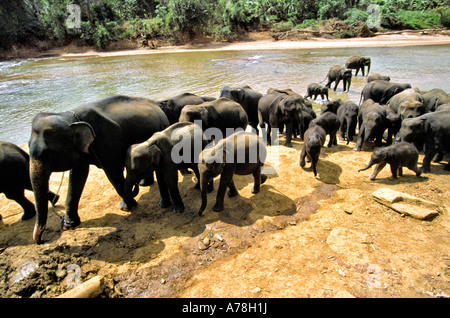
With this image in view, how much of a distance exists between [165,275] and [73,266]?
1.23m

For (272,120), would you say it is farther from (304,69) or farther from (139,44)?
(139,44)

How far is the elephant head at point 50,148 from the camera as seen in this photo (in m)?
3.88

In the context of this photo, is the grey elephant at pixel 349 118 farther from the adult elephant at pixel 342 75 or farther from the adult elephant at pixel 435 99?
the adult elephant at pixel 342 75

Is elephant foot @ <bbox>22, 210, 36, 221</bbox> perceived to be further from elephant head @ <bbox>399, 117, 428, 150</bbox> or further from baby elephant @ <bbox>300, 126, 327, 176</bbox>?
elephant head @ <bbox>399, 117, 428, 150</bbox>

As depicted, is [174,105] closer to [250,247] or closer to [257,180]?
[257,180]

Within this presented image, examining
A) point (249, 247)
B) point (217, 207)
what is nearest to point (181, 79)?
point (217, 207)

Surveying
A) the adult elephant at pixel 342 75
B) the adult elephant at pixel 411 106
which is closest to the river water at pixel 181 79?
the adult elephant at pixel 342 75

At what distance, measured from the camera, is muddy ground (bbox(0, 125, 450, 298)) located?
10.4 ft

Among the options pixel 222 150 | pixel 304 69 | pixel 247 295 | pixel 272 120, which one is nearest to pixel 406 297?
pixel 247 295

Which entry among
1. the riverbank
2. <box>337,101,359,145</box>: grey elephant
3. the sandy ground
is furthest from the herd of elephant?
the riverbank

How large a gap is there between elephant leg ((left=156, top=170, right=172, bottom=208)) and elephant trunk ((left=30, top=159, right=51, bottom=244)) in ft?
5.53

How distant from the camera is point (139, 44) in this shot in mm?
41406
